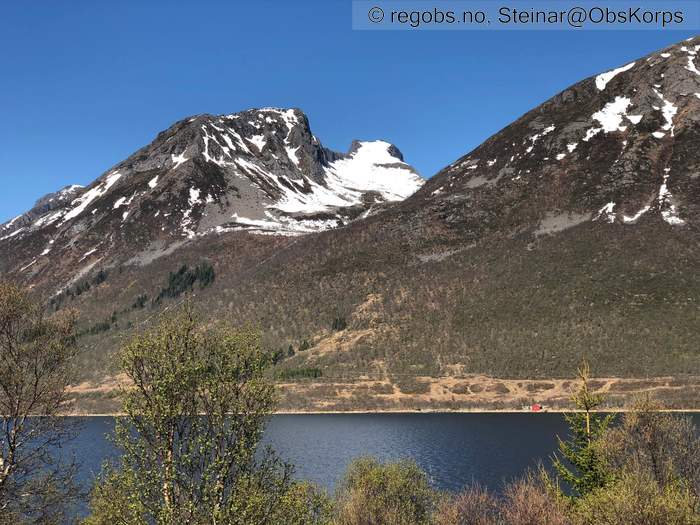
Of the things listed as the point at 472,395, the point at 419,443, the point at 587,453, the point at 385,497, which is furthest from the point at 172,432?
the point at 472,395

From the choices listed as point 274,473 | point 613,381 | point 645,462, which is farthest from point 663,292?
point 274,473

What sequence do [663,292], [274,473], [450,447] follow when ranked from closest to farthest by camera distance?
[274,473]
[450,447]
[663,292]

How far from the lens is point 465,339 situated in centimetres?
16850

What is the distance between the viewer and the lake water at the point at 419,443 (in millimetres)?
74625

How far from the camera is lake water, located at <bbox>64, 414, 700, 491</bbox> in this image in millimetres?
74625

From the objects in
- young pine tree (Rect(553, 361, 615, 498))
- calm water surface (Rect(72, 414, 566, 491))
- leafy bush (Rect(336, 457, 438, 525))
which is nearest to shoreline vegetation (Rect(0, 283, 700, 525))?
young pine tree (Rect(553, 361, 615, 498))

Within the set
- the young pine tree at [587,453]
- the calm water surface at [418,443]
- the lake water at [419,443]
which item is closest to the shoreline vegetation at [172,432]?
the young pine tree at [587,453]

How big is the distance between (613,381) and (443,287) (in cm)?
6870

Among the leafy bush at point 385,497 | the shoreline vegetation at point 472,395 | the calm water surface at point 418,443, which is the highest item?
the leafy bush at point 385,497

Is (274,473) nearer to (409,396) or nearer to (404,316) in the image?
(409,396)

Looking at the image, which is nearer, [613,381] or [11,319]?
[11,319]

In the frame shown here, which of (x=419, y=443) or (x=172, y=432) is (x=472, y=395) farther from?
(x=172, y=432)

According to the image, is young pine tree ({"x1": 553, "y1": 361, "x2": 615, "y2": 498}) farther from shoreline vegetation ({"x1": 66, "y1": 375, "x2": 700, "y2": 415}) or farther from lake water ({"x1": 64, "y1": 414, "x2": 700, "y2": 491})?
shoreline vegetation ({"x1": 66, "y1": 375, "x2": 700, "y2": 415})

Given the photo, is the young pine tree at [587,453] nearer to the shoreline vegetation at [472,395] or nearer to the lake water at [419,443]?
the lake water at [419,443]
